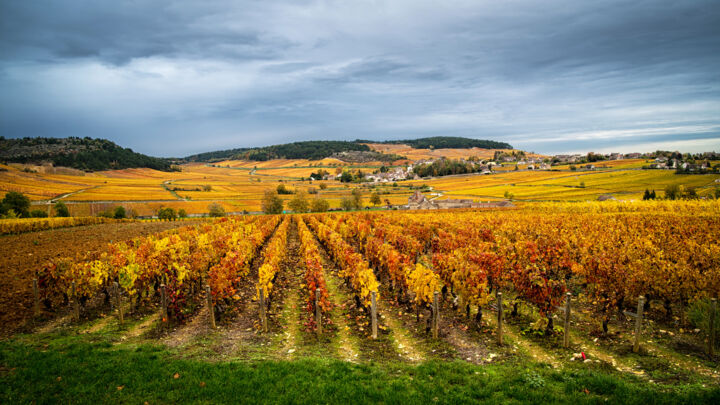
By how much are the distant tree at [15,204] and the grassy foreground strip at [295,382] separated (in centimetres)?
6959

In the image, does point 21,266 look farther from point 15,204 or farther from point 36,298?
point 15,204

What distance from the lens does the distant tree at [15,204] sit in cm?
5425

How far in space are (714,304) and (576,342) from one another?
3.54 metres

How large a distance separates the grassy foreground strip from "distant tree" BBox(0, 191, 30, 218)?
69.6 m

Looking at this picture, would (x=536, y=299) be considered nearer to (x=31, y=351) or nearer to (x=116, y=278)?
(x=31, y=351)

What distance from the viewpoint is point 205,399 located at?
268 inches

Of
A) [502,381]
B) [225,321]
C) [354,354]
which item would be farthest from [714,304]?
[225,321]

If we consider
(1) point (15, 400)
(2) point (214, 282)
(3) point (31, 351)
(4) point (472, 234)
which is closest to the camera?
(1) point (15, 400)

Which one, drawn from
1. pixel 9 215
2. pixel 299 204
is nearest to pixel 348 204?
pixel 299 204

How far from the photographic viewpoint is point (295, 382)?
7406 millimetres

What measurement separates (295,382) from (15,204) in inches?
3099

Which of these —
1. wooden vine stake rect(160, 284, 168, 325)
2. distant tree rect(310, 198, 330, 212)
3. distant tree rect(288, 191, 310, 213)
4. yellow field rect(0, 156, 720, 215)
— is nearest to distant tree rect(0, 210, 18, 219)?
yellow field rect(0, 156, 720, 215)

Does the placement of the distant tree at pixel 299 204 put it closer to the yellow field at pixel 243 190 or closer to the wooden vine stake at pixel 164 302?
the yellow field at pixel 243 190

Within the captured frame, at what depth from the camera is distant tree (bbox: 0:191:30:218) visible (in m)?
54.2
